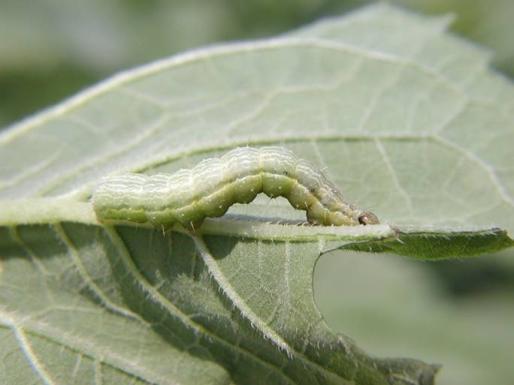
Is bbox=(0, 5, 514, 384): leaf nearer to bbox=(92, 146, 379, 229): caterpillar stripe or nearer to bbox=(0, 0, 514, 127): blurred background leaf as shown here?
bbox=(92, 146, 379, 229): caterpillar stripe

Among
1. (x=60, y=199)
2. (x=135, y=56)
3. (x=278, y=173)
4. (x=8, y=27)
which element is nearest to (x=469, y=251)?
(x=278, y=173)

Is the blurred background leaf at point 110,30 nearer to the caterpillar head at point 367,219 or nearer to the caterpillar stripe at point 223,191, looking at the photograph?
the caterpillar stripe at point 223,191

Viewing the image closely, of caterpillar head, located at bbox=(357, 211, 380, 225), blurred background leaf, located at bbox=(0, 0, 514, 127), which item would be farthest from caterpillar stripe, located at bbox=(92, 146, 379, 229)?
blurred background leaf, located at bbox=(0, 0, 514, 127)

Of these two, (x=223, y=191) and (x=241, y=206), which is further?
(x=241, y=206)

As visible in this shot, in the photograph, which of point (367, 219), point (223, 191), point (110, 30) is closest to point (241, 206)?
point (223, 191)

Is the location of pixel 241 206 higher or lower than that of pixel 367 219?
lower

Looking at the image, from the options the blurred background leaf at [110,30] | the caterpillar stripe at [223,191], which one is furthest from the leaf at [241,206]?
the blurred background leaf at [110,30]

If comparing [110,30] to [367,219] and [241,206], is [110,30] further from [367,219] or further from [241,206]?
[367,219]
